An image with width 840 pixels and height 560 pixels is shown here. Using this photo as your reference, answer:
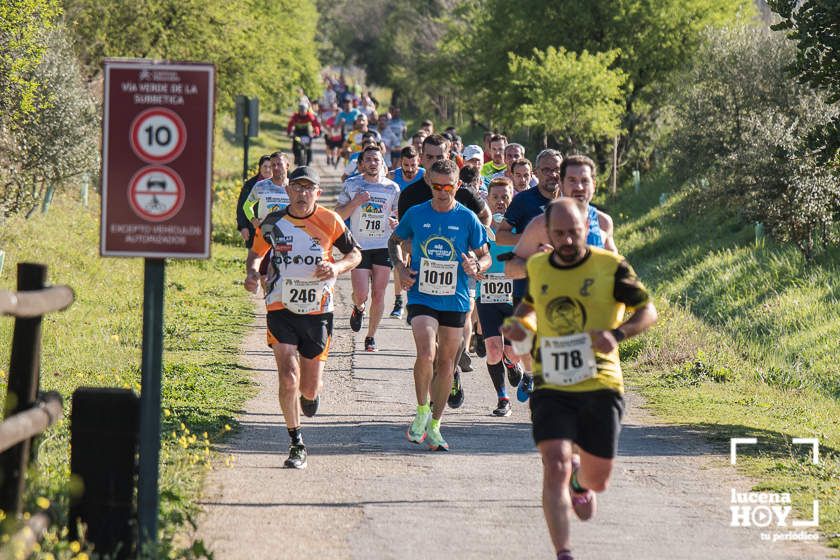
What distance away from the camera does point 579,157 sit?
903cm

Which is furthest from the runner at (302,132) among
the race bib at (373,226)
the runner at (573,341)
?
the runner at (573,341)

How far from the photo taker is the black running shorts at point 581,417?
6.97 metres

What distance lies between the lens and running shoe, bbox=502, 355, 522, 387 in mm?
12422

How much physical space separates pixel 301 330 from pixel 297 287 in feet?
0.98

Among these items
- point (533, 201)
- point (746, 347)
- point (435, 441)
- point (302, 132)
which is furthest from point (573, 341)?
point (302, 132)

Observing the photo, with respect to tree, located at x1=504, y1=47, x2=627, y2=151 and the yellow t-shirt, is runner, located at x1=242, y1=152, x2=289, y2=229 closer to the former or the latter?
the yellow t-shirt

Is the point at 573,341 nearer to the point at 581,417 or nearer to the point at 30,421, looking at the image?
the point at 581,417

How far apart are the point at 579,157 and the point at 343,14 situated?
3672 inches

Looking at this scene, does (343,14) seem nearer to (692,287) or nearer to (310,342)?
(692,287)

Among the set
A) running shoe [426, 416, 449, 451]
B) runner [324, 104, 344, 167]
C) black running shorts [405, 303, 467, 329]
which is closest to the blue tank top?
black running shorts [405, 303, 467, 329]

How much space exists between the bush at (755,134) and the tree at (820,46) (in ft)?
22.8

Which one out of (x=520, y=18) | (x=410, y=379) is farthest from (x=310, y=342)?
(x=520, y=18)

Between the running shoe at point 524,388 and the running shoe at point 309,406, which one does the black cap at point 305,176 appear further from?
the running shoe at point 524,388

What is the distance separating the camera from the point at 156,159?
6.36 metres
